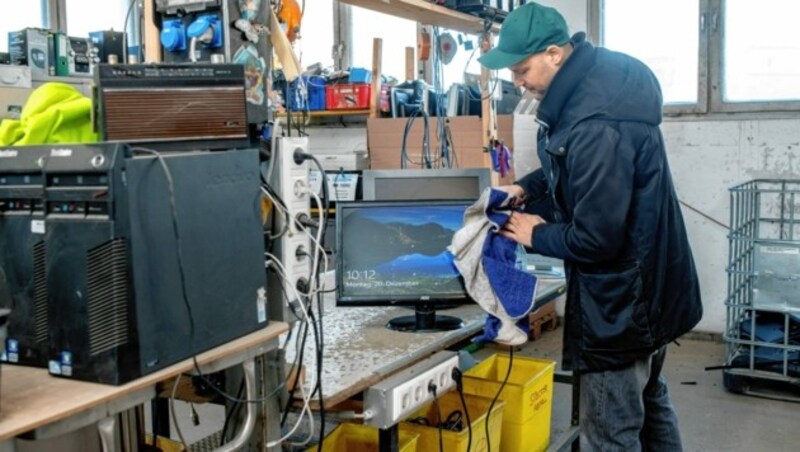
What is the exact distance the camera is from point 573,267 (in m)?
2.02

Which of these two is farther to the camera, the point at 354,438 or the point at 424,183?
the point at 424,183

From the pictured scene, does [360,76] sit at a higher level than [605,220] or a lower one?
higher

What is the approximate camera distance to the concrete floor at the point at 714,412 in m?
3.17

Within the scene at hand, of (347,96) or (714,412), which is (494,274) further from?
(347,96)

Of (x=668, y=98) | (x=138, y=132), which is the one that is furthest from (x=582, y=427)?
(x=668, y=98)

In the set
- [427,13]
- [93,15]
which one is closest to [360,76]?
[427,13]

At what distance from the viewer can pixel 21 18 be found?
4988mm

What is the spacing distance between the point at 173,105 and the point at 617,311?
1.17m

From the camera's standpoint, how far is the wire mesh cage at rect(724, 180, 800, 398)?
363 cm

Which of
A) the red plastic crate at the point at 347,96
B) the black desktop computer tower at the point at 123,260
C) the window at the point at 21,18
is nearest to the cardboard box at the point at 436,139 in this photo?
the red plastic crate at the point at 347,96

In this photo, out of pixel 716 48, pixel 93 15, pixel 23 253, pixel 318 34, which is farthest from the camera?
pixel 318 34

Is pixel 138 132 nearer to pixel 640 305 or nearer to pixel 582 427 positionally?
A: pixel 640 305

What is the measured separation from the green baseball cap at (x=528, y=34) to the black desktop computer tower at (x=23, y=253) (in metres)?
1.20

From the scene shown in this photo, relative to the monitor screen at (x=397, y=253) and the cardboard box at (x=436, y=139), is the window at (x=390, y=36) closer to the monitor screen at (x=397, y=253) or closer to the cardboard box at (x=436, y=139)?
the cardboard box at (x=436, y=139)
